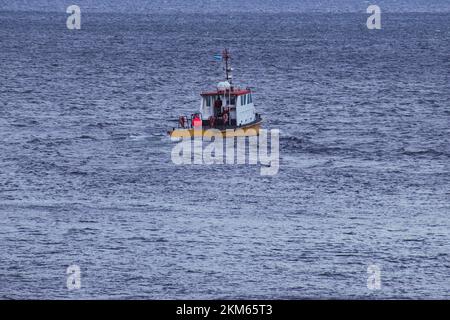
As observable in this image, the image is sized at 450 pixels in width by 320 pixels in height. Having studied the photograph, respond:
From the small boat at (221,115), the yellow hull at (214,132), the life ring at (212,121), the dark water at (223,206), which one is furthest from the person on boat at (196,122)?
the dark water at (223,206)

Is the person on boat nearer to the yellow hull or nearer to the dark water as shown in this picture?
the yellow hull

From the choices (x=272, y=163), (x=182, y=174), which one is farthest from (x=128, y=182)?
(x=272, y=163)

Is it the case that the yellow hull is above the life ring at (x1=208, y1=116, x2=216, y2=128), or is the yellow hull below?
below

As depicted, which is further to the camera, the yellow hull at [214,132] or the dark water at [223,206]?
the yellow hull at [214,132]

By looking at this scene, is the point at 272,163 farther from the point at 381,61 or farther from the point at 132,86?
the point at 381,61

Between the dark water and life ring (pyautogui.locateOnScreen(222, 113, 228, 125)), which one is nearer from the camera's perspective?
the dark water

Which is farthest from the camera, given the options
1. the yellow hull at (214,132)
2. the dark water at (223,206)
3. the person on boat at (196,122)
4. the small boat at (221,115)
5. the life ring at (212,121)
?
the life ring at (212,121)

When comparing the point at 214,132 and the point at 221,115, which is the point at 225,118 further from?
the point at 214,132

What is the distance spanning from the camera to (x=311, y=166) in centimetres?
7131

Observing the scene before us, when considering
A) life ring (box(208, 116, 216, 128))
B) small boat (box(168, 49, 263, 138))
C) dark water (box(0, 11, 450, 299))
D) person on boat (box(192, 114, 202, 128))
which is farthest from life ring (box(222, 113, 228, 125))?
dark water (box(0, 11, 450, 299))

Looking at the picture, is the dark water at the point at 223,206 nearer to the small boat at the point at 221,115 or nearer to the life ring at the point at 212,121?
the small boat at the point at 221,115

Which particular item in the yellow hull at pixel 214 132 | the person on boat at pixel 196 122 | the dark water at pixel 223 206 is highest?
the person on boat at pixel 196 122

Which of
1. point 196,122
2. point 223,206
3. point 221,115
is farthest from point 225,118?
point 223,206

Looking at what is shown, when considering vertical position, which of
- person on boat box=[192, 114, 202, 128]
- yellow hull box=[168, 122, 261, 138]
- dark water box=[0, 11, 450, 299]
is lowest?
dark water box=[0, 11, 450, 299]
